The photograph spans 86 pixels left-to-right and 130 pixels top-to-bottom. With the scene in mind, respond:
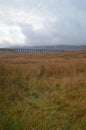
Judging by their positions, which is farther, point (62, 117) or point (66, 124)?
point (62, 117)

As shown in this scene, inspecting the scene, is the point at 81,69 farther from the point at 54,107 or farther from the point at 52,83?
the point at 54,107

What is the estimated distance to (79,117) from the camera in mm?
7875

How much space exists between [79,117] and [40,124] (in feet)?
4.95

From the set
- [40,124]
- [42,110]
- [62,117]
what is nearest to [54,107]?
[42,110]

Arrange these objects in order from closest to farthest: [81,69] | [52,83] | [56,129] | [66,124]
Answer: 1. [56,129]
2. [66,124]
3. [52,83]
4. [81,69]

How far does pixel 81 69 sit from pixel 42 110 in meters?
10.2

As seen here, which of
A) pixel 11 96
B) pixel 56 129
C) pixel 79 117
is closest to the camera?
pixel 56 129

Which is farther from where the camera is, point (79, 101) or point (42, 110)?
point (79, 101)

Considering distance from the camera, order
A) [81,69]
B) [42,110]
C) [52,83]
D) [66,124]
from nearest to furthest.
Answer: [66,124]
[42,110]
[52,83]
[81,69]

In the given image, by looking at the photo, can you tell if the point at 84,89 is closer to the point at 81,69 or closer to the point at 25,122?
the point at 25,122

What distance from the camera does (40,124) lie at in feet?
22.0

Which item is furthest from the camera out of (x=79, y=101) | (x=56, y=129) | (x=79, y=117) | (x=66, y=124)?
(x=79, y=101)

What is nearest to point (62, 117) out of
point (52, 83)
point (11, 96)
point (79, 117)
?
point (79, 117)

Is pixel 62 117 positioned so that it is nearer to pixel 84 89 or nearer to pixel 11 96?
pixel 11 96
